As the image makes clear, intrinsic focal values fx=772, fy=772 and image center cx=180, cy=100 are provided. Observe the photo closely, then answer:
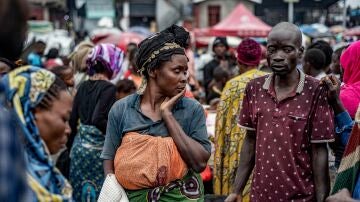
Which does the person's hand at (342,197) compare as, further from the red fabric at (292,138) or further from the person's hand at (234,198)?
the person's hand at (234,198)

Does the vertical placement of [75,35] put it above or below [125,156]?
below

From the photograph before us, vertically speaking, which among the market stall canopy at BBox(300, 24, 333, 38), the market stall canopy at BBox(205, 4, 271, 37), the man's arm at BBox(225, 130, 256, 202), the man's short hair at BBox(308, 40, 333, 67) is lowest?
the market stall canopy at BBox(300, 24, 333, 38)

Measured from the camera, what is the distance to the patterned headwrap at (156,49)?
4.68 meters

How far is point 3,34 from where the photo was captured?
2.62 meters

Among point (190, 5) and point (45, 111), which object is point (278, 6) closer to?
point (190, 5)

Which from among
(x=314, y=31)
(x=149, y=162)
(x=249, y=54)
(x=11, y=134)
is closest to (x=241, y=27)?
(x=314, y=31)

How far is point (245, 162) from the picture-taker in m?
5.12

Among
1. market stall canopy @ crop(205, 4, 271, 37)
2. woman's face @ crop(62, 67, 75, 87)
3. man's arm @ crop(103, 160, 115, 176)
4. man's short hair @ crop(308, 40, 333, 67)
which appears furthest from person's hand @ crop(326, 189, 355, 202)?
market stall canopy @ crop(205, 4, 271, 37)

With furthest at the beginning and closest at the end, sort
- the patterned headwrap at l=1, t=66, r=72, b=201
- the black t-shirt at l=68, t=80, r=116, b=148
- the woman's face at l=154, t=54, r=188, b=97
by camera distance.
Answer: the black t-shirt at l=68, t=80, r=116, b=148 → the woman's face at l=154, t=54, r=188, b=97 → the patterned headwrap at l=1, t=66, r=72, b=201

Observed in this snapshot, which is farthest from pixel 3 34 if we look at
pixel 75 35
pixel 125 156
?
pixel 75 35

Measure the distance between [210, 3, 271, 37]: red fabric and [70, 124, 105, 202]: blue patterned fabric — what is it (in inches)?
653

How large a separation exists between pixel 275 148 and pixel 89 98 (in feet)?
8.92

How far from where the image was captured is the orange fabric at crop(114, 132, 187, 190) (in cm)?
450

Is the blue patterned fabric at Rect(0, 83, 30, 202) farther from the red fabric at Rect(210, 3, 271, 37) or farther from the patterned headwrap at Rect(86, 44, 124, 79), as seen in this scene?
the red fabric at Rect(210, 3, 271, 37)
